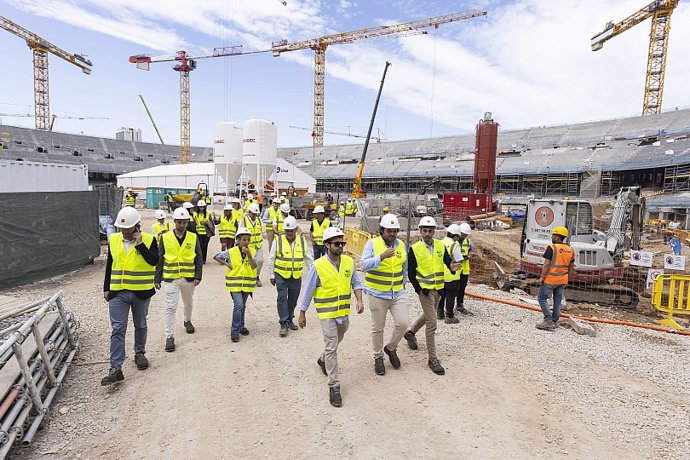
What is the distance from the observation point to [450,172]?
159ft

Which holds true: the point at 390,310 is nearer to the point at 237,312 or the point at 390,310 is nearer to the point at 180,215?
the point at 237,312

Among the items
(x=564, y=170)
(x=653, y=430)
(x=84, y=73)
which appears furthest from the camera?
(x=84, y=73)

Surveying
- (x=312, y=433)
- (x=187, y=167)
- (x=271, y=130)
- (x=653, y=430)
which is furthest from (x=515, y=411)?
(x=187, y=167)

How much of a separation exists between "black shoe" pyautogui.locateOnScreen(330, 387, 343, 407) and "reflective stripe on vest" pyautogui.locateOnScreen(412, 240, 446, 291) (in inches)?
63.8

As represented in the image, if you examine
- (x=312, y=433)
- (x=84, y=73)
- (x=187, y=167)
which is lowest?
(x=312, y=433)

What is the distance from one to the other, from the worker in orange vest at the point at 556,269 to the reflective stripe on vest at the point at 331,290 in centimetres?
400

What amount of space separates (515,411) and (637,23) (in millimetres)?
81814

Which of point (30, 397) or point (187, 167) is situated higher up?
point (187, 167)

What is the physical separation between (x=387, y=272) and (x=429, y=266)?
647 mm

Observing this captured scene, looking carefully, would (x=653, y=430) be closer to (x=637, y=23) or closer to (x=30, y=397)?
(x=30, y=397)

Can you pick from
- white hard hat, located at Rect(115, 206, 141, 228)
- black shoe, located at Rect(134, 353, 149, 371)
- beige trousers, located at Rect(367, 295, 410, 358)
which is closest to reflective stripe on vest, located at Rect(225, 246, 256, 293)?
black shoe, located at Rect(134, 353, 149, 371)

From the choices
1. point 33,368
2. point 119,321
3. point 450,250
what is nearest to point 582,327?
point 450,250

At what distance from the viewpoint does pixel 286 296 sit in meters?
6.11

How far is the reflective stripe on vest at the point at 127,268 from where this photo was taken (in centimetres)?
450
